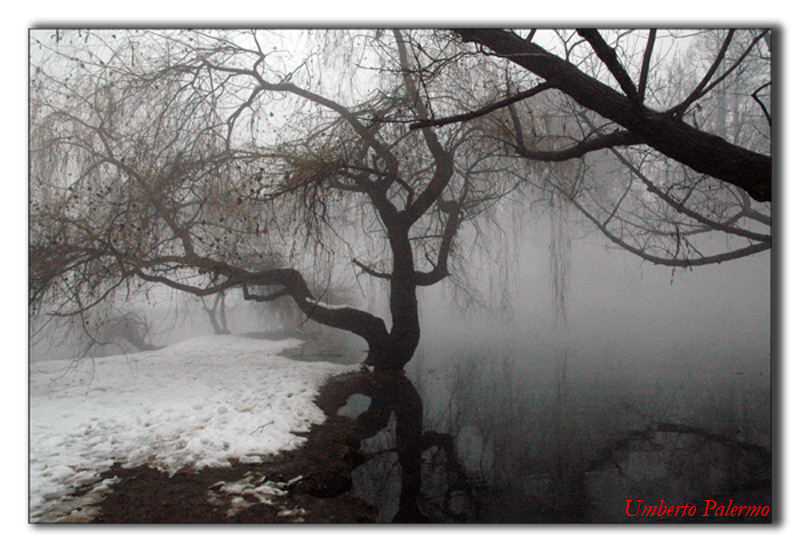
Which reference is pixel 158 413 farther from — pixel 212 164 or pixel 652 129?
pixel 652 129

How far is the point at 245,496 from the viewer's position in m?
1.95

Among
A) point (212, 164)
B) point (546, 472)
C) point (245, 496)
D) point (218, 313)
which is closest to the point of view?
point (245, 496)

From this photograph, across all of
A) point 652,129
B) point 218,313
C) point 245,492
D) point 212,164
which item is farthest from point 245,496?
point 652,129

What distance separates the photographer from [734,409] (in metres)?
2.44

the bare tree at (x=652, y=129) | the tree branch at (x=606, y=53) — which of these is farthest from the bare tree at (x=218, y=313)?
the tree branch at (x=606, y=53)

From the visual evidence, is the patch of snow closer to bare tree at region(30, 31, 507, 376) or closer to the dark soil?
the dark soil

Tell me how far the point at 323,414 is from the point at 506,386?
108 centimetres

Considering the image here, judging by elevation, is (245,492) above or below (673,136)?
below

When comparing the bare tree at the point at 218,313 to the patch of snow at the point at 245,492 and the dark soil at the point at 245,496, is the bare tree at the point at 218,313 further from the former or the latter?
the patch of snow at the point at 245,492

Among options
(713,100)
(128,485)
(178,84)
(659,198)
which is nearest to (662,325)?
(659,198)

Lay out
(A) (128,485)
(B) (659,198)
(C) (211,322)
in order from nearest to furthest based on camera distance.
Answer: (A) (128,485)
(B) (659,198)
(C) (211,322)

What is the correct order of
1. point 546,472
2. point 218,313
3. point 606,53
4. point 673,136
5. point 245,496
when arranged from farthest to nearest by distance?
point 218,313 < point 546,472 < point 245,496 < point 673,136 < point 606,53

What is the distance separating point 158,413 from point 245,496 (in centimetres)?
76

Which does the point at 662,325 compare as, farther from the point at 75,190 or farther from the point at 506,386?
the point at 75,190
